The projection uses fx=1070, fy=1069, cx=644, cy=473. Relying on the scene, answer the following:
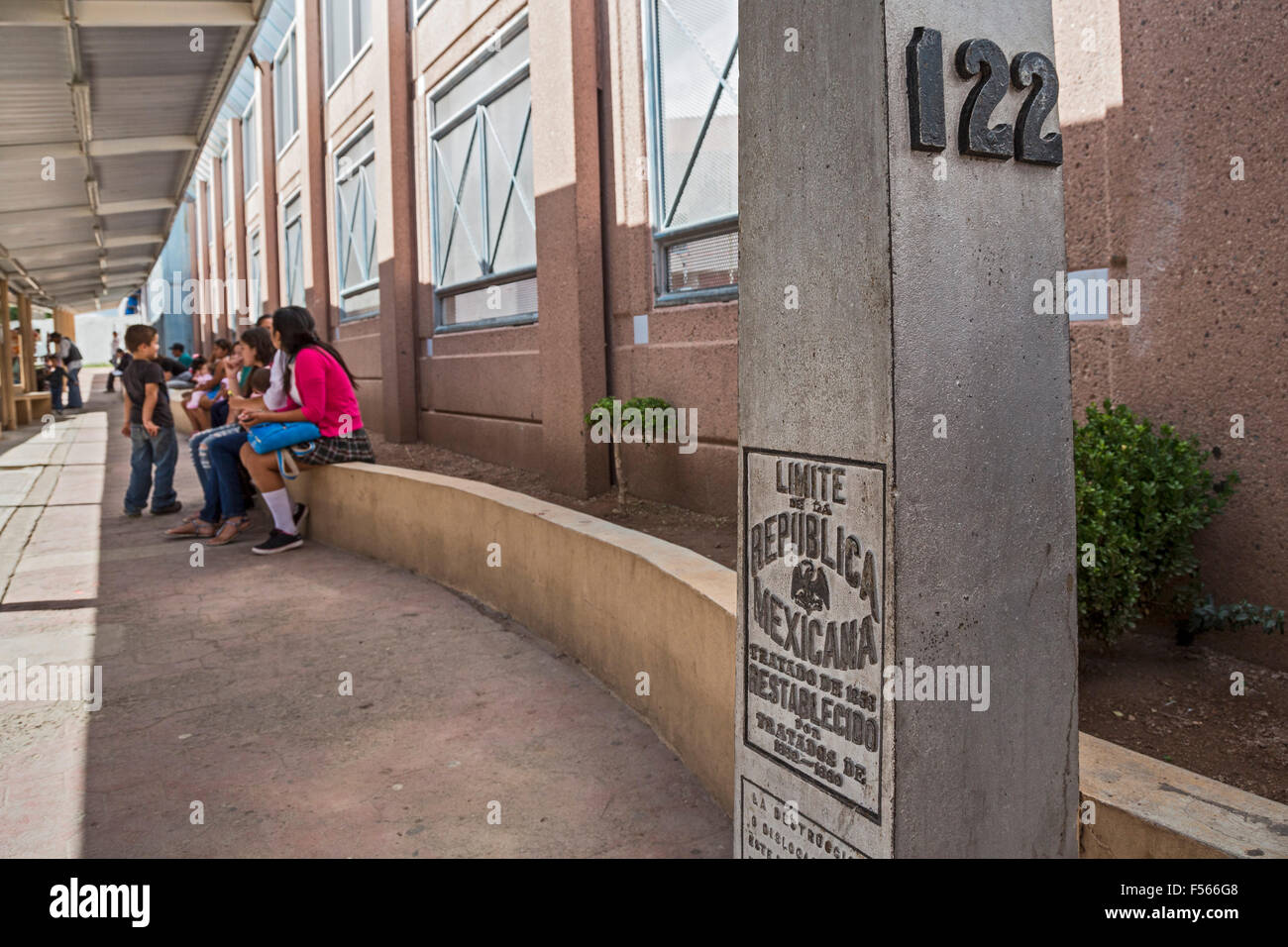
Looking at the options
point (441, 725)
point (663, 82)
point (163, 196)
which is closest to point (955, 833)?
point (441, 725)

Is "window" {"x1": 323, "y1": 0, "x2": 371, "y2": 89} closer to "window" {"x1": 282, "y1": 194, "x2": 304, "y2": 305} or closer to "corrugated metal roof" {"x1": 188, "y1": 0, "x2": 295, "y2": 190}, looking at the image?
"corrugated metal roof" {"x1": 188, "y1": 0, "x2": 295, "y2": 190}

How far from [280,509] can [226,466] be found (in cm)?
68

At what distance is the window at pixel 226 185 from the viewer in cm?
2742

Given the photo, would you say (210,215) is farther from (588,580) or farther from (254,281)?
(588,580)

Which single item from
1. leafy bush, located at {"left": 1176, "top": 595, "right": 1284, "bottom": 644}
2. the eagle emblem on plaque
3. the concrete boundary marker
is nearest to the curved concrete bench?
the concrete boundary marker

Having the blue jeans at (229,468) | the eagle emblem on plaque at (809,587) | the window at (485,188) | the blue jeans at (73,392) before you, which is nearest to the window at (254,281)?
the blue jeans at (73,392)

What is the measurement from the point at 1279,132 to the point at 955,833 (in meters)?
2.68

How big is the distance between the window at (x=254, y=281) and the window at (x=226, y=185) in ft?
8.81

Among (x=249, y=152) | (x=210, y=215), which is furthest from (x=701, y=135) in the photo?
(x=210, y=215)

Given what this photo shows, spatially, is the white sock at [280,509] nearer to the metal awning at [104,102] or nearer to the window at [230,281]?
the metal awning at [104,102]

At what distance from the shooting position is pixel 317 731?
4113 millimetres

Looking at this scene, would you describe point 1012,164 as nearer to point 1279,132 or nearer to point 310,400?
point 1279,132

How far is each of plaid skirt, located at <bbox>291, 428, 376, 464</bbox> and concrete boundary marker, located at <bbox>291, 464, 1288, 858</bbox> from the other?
0.14m

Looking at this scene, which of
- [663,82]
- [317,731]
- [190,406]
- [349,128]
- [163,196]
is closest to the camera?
[317,731]
